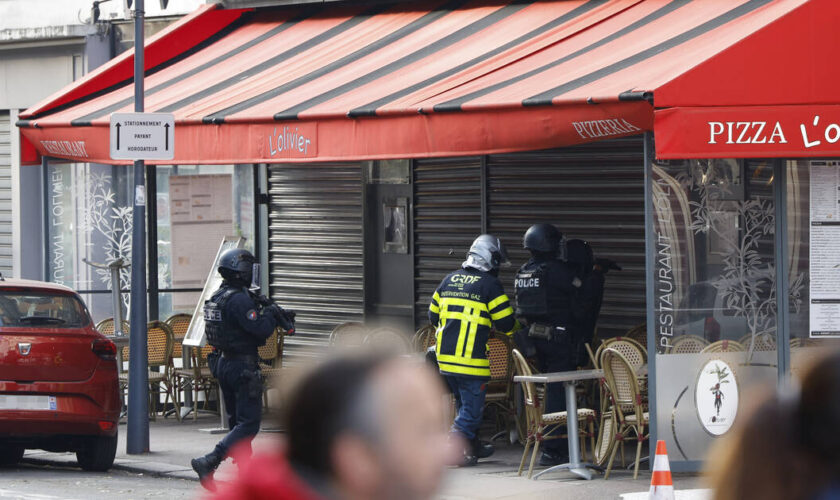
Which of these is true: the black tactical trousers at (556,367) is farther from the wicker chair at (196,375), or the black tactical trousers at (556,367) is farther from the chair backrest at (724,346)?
the wicker chair at (196,375)

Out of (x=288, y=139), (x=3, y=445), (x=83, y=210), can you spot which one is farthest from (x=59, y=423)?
(x=83, y=210)

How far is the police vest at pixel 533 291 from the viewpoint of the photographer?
1076 cm

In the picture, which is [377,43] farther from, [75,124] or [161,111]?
[75,124]

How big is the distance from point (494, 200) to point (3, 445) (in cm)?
475

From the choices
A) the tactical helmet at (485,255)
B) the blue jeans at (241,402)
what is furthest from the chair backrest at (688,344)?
the blue jeans at (241,402)

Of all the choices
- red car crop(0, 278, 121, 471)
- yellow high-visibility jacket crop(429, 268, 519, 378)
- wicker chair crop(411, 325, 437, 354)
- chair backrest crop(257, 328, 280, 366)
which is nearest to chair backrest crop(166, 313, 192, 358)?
chair backrest crop(257, 328, 280, 366)

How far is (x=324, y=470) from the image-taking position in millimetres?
1902

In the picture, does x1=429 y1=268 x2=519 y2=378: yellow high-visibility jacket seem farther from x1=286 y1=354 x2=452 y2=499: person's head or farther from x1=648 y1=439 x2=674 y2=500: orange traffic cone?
x1=286 y1=354 x2=452 y2=499: person's head

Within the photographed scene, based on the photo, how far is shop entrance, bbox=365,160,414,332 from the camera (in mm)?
14133

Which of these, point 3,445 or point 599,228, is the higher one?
point 599,228

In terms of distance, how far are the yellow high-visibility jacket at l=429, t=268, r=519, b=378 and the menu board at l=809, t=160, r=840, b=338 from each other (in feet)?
7.24

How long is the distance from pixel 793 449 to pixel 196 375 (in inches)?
494

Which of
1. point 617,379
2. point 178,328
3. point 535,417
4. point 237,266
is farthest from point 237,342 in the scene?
point 178,328

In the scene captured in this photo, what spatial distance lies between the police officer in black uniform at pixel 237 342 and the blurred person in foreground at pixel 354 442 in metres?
8.22
